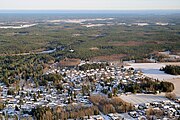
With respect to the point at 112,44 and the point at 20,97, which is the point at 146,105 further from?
the point at 112,44

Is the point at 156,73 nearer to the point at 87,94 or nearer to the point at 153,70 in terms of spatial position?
the point at 153,70

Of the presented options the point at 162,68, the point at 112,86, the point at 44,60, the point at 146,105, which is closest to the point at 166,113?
the point at 146,105

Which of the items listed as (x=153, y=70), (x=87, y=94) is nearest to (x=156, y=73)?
(x=153, y=70)

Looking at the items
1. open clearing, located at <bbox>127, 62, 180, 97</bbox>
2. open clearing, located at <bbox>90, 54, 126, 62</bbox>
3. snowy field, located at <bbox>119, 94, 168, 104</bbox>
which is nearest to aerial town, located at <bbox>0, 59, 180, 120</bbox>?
snowy field, located at <bbox>119, 94, 168, 104</bbox>

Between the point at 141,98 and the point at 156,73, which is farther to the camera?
the point at 156,73

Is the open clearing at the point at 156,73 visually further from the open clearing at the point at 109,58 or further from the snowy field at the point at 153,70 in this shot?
the open clearing at the point at 109,58

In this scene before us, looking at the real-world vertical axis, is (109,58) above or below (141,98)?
below

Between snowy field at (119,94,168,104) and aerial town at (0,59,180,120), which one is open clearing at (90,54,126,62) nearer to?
aerial town at (0,59,180,120)
